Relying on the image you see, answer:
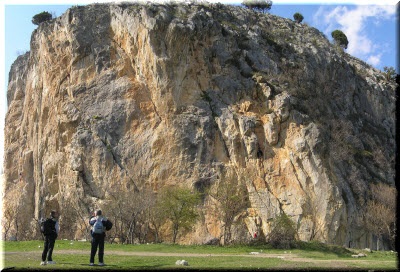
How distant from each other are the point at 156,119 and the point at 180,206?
16025 millimetres

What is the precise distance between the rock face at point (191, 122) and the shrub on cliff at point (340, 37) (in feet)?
93.4

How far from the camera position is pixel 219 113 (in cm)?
5003

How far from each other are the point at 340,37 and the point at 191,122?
1955 inches

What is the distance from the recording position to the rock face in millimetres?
45656

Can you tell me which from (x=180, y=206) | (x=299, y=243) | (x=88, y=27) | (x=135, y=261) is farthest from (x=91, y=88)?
(x=135, y=261)

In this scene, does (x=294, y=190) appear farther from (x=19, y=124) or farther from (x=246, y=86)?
(x=19, y=124)

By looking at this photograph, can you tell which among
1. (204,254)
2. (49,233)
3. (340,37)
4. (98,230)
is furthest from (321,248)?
(340,37)

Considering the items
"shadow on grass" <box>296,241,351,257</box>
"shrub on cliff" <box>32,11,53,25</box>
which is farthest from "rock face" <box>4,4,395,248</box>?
"shadow on grass" <box>296,241,351,257</box>

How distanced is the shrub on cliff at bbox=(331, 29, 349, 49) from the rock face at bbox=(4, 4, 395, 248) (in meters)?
28.5

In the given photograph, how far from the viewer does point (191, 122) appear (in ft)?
162

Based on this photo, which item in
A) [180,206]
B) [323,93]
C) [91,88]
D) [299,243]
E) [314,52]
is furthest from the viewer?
[314,52]

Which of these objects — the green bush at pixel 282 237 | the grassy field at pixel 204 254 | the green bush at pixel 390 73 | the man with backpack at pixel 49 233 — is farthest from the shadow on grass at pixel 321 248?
the green bush at pixel 390 73

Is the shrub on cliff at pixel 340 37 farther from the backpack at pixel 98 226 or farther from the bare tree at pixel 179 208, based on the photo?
the backpack at pixel 98 226

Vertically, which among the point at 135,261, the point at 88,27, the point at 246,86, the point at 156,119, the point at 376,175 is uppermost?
the point at 88,27
